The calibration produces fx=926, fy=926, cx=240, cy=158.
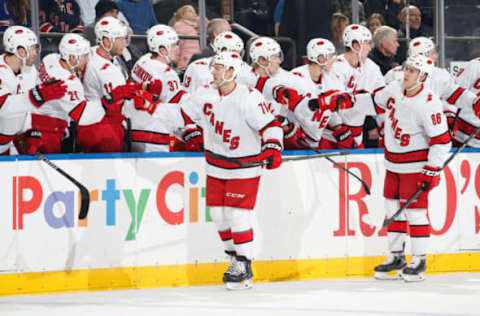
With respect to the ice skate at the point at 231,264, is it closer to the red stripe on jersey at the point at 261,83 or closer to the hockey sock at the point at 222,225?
the hockey sock at the point at 222,225

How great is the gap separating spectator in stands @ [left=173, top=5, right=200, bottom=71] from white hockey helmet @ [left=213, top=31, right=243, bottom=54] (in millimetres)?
926

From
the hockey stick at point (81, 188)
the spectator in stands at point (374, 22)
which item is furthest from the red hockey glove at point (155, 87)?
the spectator in stands at point (374, 22)

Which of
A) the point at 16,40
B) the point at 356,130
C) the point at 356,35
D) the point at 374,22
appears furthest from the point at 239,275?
the point at 374,22

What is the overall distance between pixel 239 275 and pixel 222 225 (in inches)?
13.7

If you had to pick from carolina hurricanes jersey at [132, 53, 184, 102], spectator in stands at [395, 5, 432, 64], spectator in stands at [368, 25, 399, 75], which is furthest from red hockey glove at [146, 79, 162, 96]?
spectator in stands at [395, 5, 432, 64]

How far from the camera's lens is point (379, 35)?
27.1ft

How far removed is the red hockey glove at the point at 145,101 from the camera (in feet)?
20.4

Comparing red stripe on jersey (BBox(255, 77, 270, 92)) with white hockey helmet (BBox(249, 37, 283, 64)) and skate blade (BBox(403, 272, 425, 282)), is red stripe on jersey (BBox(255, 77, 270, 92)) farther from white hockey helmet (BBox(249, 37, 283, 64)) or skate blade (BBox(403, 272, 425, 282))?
skate blade (BBox(403, 272, 425, 282))

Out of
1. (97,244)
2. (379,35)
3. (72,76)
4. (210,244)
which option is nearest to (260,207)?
(210,244)

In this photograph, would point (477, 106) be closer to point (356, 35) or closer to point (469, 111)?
point (469, 111)

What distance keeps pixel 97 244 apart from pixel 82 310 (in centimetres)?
75

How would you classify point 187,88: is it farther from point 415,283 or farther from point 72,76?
point 415,283

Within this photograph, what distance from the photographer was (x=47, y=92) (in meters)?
5.93

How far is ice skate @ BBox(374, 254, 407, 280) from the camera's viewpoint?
6.32m
